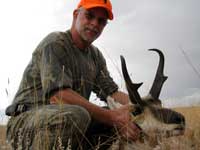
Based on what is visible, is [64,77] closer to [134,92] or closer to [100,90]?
[134,92]

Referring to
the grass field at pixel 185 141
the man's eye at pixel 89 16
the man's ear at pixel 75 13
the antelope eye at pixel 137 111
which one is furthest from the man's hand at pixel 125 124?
the man's ear at pixel 75 13

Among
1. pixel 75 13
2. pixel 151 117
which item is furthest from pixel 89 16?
pixel 151 117

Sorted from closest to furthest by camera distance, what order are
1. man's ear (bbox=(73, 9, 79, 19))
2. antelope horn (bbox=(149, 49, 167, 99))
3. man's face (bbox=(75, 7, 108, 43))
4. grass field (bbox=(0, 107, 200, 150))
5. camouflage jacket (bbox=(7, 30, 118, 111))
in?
1. grass field (bbox=(0, 107, 200, 150))
2. camouflage jacket (bbox=(7, 30, 118, 111))
3. antelope horn (bbox=(149, 49, 167, 99))
4. man's face (bbox=(75, 7, 108, 43))
5. man's ear (bbox=(73, 9, 79, 19))

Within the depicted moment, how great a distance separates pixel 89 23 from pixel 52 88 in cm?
113

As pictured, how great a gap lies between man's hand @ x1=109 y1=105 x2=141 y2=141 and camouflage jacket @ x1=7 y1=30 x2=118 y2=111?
62cm

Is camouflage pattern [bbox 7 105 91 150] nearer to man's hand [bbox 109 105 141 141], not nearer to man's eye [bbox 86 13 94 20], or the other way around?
man's hand [bbox 109 105 141 141]

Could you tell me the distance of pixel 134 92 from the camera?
509 centimetres

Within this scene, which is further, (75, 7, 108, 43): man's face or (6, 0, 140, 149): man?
(75, 7, 108, 43): man's face

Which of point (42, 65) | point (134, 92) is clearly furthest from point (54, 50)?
point (134, 92)

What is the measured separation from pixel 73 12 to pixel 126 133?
1.87 meters

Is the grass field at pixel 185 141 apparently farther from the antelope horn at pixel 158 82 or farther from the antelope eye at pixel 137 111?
the antelope horn at pixel 158 82

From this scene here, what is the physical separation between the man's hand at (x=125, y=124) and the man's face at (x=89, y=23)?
1.16 meters

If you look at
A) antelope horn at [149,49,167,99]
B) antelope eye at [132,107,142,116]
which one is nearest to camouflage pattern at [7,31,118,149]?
antelope eye at [132,107,142,116]

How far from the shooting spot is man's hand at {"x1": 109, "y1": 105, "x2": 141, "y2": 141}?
4.88 meters
